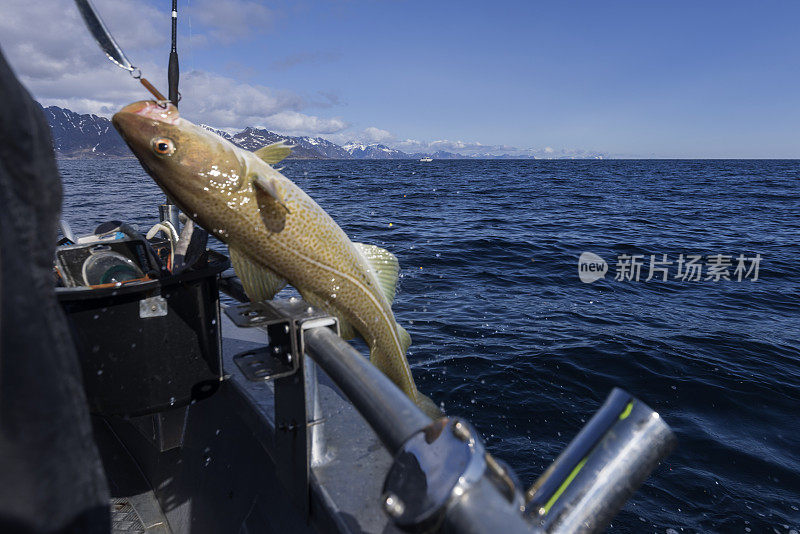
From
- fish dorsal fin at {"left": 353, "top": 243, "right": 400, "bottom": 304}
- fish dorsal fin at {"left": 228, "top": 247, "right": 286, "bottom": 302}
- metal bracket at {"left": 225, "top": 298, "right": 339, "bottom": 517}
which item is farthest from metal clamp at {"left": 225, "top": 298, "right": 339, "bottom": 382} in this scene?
fish dorsal fin at {"left": 353, "top": 243, "right": 400, "bottom": 304}

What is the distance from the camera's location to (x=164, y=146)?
99.3 inches

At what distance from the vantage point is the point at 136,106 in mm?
2545

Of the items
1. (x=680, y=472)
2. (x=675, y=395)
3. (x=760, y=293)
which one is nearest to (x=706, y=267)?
(x=760, y=293)

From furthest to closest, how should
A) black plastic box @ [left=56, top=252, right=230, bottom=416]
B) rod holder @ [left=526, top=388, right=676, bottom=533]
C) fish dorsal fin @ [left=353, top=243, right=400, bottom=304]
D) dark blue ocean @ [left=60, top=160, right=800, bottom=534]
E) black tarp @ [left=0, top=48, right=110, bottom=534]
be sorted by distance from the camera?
dark blue ocean @ [left=60, top=160, right=800, bottom=534], fish dorsal fin @ [left=353, top=243, right=400, bottom=304], black plastic box @ [left=56, top=252, right=230, bottom=416], rod holder @ [left=526, top=388, right=676, bottom=533], black tarp @ [left=0, top=48, right=110, bottom=534]

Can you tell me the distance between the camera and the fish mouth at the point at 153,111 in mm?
2526

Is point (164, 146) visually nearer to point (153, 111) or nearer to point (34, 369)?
point (153, 111)

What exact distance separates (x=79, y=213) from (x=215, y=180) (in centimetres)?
2233

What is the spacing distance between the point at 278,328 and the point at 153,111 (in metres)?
1.53

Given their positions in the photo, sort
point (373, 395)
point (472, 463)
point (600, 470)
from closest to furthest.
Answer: point (472, 463), point (600, 470), point (373, 395)

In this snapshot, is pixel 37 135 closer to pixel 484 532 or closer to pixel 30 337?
pixel 30 337

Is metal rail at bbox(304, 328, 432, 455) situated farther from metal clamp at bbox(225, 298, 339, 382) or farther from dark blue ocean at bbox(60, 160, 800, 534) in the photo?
dark blue ocean at bbox(60, 160, 800, 534)

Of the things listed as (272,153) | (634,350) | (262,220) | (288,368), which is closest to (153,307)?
(262,220)

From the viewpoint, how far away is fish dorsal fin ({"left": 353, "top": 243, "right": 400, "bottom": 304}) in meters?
3.14

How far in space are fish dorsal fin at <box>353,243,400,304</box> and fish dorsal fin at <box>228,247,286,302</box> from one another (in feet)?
2.28
